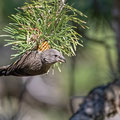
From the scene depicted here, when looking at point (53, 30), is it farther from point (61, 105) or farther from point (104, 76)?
point (61, 105)

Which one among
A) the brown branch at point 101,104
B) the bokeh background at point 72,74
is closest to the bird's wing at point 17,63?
the bokeh background at point 72,74

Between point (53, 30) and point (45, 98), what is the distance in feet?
8.53

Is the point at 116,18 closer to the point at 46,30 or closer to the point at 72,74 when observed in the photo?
the point at 72,74

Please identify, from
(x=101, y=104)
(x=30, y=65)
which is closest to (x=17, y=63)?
(x=30, y=65)

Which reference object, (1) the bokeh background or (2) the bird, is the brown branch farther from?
(2) the bird

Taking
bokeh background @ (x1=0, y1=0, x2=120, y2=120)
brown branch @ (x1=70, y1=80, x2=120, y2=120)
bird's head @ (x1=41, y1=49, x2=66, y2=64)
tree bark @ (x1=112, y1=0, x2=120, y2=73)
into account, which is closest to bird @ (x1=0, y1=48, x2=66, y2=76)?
bird's head @ (x1=41, y1=49, x2=66, y2=64)

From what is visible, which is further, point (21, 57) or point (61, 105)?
point (61, 105)

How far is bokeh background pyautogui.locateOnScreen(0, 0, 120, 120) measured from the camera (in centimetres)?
200

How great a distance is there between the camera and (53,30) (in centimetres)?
84

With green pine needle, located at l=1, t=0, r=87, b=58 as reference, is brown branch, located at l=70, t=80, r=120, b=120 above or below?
below

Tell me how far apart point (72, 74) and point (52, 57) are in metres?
2.19

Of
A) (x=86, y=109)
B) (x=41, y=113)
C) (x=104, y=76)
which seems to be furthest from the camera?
(x=41, y=113)

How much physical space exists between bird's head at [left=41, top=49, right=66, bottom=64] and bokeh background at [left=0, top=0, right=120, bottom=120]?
72cm

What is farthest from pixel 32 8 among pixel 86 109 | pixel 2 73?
pixel 86 109
